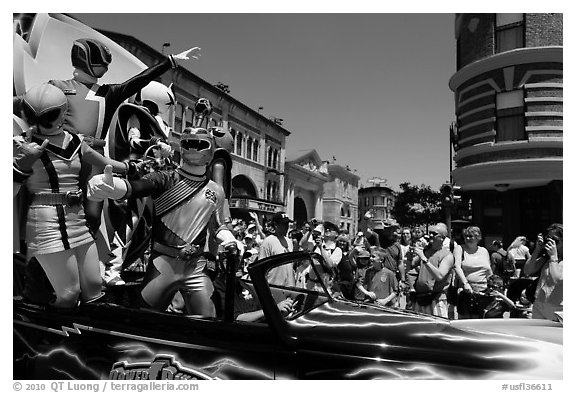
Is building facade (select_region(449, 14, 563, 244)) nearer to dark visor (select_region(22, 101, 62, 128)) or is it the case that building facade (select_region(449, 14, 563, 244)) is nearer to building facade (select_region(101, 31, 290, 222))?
building facade (select_region(101, 31, 290, 222))

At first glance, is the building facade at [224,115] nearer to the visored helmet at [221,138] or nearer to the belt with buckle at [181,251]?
the visored helmet at [221,138]

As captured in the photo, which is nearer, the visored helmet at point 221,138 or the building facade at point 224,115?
the building facade at point 224,115

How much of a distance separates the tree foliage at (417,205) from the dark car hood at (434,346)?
28188 millimetres

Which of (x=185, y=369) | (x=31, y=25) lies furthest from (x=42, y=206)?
(x=185, y=369)

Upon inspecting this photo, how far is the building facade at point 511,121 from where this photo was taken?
29.7ft

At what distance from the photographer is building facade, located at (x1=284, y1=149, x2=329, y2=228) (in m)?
19.9

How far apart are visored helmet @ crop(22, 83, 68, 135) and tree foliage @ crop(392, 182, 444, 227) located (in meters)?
28.4

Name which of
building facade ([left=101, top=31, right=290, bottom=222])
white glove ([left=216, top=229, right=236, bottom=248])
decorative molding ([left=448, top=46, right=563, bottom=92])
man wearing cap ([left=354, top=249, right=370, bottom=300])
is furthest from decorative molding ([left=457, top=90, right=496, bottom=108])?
white glove ([left=216, top=229, right=236, bottom=248])

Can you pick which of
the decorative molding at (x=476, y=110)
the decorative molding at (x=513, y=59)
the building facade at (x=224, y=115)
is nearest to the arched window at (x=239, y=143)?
the building facade at (x=224, y=115)

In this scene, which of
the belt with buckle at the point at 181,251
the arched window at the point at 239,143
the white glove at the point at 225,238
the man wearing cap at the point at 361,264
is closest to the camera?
the white glove at the point at 225,238

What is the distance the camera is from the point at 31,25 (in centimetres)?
288

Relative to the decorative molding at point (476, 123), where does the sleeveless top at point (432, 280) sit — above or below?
below
